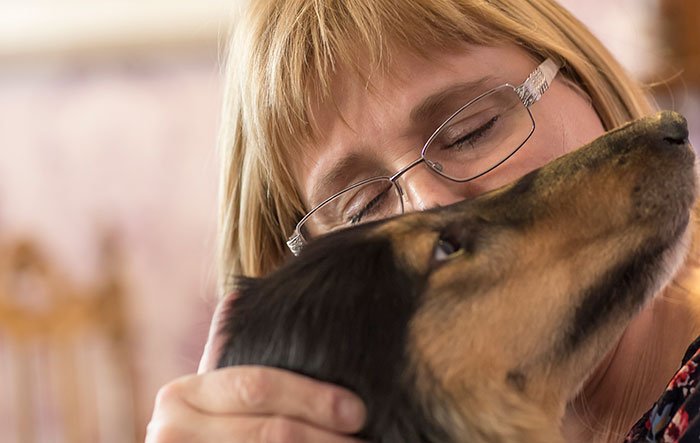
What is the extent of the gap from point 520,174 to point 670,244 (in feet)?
0.76

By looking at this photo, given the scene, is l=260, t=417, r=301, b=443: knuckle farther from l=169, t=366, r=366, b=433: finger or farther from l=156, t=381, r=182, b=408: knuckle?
l=156, t=381, r=182, b=408: knuckle

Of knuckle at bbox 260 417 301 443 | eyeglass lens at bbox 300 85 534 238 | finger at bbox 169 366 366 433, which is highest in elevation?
eyeglass lens at bbox 300 85 534 238

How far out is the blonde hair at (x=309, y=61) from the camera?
111 cm

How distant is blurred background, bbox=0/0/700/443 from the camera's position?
2.98m

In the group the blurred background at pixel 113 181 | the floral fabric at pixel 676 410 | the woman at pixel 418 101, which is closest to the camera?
the floral fabric at pixel 676 410

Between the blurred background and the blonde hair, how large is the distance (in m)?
1.63

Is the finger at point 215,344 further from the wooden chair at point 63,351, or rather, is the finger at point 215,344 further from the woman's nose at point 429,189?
the wooden chair at point 63,351

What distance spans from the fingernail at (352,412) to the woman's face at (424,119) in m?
0.34

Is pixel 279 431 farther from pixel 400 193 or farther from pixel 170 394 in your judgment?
pixel 400 193

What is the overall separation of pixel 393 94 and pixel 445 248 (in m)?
0.29

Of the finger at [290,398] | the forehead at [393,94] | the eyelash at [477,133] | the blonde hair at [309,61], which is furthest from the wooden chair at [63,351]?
the finger at [290,398]

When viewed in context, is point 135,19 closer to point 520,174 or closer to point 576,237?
point 520,174

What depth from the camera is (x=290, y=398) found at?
0.76 m

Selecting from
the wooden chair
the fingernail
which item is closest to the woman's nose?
the fingernail
